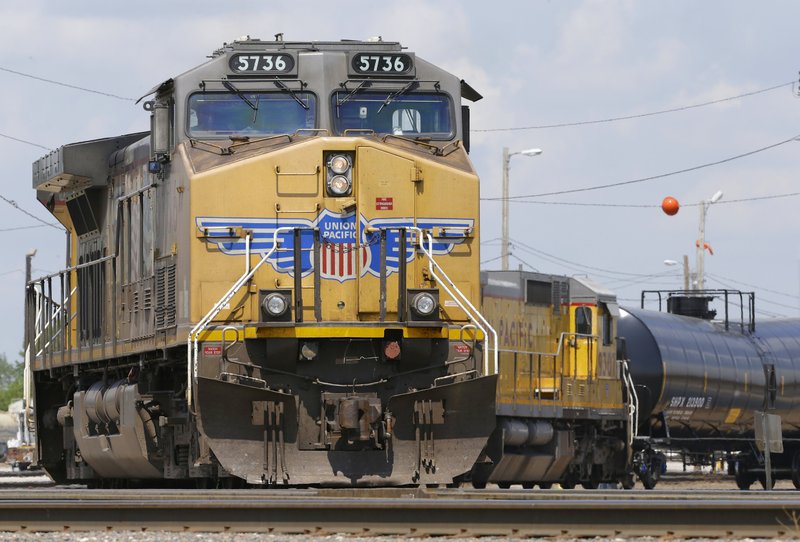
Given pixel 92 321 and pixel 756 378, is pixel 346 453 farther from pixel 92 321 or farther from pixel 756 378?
pixel 756 378

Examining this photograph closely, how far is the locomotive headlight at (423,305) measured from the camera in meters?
14.4

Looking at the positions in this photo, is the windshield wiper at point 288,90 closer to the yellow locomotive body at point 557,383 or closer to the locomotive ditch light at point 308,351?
the locomotive ditch light at point 308,351

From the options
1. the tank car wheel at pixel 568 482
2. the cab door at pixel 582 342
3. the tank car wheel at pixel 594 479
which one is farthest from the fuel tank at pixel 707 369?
the tank car wheel at pixel 568 482

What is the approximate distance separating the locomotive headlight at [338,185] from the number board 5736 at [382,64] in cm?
113

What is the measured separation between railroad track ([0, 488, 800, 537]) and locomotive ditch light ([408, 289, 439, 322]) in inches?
142

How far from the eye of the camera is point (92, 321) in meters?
18.8

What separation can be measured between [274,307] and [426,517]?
4217 mm

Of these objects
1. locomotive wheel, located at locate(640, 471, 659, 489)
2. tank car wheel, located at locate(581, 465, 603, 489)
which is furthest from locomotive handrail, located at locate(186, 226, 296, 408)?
locomotive wheel, located at locate(640, 471, 659, 489)

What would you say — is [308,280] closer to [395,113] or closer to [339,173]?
[339,173]

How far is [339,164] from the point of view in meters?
14.7

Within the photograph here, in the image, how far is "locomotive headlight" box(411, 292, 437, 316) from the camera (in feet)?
47.2

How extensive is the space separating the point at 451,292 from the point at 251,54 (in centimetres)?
306

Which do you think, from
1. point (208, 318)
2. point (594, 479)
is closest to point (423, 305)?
point (208, 318)

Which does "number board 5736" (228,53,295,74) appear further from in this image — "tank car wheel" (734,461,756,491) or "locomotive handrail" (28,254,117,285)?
"tank car wheel" (734,461,756,491)
